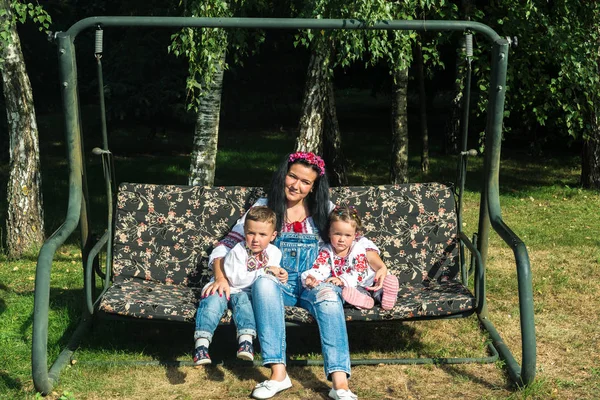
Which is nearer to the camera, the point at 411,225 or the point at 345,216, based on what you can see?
the point at 345,216

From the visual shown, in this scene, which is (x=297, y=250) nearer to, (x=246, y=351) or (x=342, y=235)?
(x=342, y=235)

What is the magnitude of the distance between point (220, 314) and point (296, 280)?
63 cm

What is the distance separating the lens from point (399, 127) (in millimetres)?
11430

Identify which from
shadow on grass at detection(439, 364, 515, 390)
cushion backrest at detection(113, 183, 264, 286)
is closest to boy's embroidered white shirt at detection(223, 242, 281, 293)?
cushion backrest at detection(113, 183, 264, 286)

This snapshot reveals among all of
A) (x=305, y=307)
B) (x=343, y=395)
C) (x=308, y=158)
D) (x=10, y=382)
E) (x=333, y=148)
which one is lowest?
(x=10, y=382)

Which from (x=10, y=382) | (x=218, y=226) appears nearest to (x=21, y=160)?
(x=218, y=226)

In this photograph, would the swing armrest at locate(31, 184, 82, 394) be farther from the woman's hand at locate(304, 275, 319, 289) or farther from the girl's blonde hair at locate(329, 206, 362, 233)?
the girl's blonde hair at locate(329, 206, 362, 233)

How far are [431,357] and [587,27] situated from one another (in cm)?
656

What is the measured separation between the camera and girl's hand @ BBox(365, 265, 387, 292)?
16.4ft

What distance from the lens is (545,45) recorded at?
8.99 metres

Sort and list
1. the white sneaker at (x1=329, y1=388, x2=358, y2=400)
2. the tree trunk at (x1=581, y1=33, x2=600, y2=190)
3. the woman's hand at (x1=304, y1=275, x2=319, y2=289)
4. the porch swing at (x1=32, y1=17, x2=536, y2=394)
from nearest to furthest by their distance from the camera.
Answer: the white sneaker at (x1=329, y1=388, x2=358, y2=400)
the porch swing at (x1=32, y1=17, x2=536, y2=394)
the woman's hand at (x1=304, y1=275, x2=319, y2=289)
the tree trunk at (x1=581, y1=33, x2=600, y2=190)

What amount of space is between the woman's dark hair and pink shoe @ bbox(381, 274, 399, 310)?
601mm

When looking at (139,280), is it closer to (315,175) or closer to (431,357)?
(315,175)

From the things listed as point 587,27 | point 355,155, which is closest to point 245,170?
point 355,155
